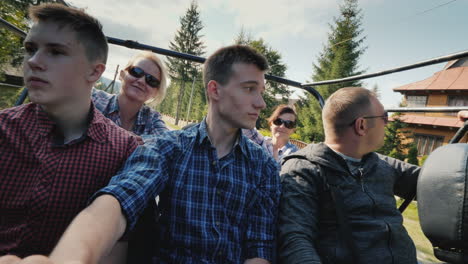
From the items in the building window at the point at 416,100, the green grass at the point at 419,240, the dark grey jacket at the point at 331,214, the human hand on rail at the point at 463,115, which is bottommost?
the green grass at the point at 419,240

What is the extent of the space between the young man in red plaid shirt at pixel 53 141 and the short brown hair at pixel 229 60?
69 centimetres

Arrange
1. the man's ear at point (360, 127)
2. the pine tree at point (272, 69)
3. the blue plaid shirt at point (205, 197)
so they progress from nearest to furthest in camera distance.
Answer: the blue plaid shirt at point (205, 197)
the man's ear at point (360, 127)
the pine tree at point (272, 69)

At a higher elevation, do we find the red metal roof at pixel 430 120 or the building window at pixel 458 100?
the building window at pixel 458 100

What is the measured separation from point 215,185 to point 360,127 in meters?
1.11

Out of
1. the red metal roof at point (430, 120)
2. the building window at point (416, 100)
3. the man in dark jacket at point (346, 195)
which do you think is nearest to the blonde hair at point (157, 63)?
the man in dark jacket at point (346, 195)

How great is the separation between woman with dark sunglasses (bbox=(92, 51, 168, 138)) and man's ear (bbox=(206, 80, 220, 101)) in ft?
3.33

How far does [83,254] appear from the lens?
72 centimetres

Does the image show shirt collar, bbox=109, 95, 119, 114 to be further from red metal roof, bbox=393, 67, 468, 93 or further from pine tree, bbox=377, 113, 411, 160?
red metal roof, bbox=393, 67, 468, 93

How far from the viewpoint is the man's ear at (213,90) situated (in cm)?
171

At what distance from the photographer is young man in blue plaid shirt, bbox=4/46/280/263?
1.20 meters

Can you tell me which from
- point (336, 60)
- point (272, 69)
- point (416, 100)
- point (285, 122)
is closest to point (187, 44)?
Answer: point (272, 69)

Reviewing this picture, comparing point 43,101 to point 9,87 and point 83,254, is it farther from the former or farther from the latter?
point 9,87

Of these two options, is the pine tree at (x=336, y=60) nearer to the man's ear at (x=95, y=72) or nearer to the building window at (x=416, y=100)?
the building window at (x=416, y=100)

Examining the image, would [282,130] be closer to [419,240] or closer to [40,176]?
[40,176]
